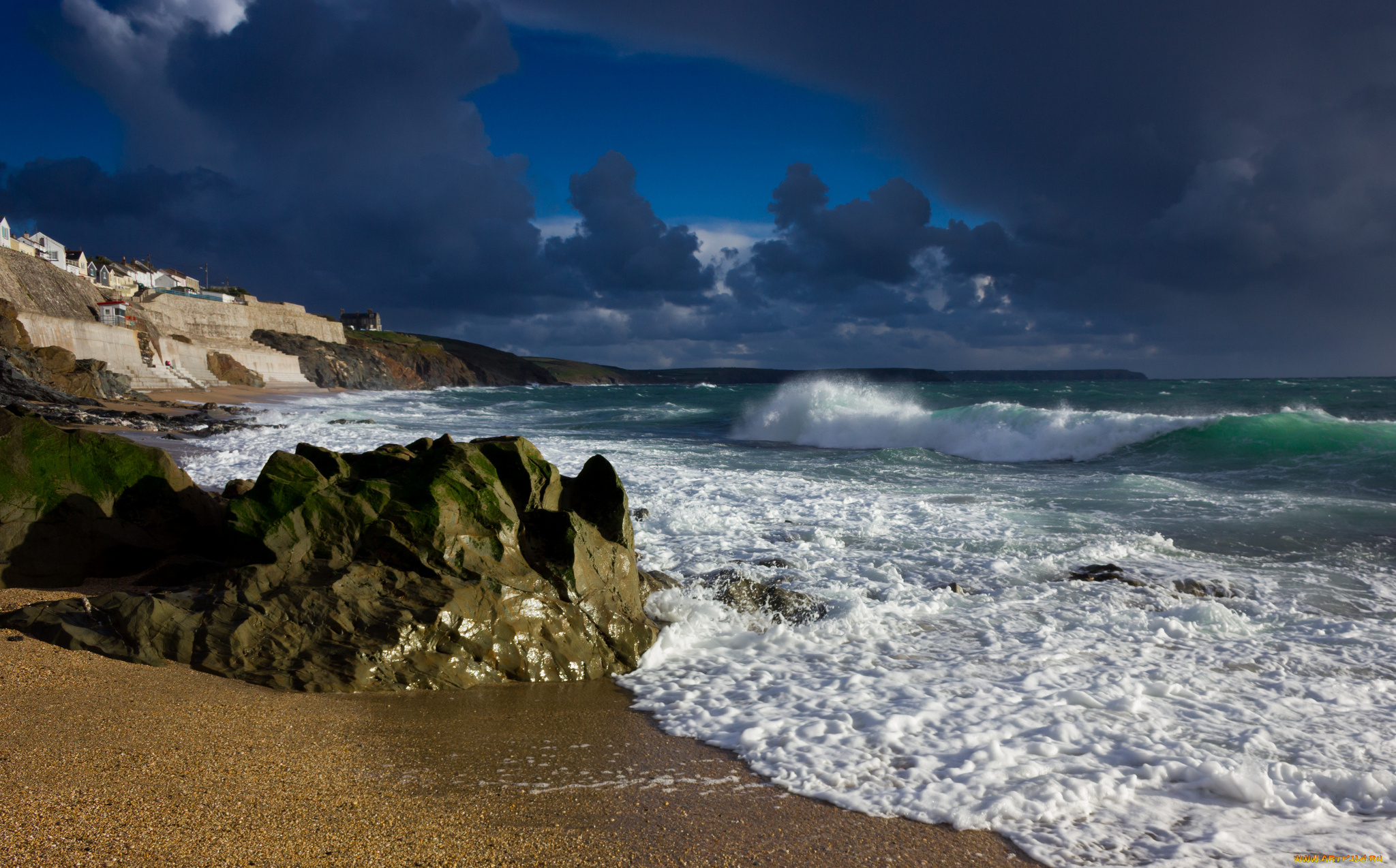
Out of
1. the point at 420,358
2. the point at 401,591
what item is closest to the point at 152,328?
the point at 401,591

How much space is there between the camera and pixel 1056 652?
485 centimetres

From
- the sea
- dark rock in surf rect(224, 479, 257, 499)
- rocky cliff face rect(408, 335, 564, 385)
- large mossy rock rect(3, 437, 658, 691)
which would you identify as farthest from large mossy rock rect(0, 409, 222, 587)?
rocky cliff face rect(408, 335, 564, 385)

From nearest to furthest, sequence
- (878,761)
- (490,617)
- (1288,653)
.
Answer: (878,761)
(490,617)
(1288,653)

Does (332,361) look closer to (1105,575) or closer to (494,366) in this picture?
(494,366)

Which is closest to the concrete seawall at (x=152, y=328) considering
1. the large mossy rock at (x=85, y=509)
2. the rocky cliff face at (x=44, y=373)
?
the rocky cliff face at (x=44, y=373)

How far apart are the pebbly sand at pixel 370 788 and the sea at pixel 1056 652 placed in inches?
12.0

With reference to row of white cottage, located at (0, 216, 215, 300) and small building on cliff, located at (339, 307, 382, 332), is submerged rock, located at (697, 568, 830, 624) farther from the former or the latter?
small building on cliff, located at (339, 307, 382, 332)

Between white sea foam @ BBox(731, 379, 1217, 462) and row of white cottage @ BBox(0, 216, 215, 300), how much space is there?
40.5 m

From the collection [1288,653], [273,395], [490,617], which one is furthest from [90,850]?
[273,395]

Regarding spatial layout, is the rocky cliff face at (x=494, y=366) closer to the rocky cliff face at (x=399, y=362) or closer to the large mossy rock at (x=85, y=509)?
the rocky cliff face at (x=399, y=362)

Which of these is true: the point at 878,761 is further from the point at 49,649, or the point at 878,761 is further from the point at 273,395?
the point at 273,395

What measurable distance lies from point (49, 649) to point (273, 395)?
4300cm

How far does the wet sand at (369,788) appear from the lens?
249cm

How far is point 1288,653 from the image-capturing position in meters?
4.84
